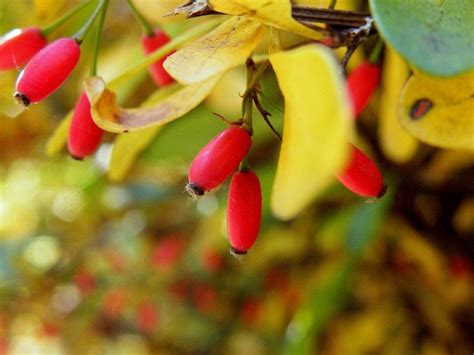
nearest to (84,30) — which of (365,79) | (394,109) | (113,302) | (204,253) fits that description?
(365,79)

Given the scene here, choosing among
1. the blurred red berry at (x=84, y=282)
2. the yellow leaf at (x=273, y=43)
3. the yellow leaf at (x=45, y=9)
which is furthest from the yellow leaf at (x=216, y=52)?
the blurred red berry at (x=84, y=282)

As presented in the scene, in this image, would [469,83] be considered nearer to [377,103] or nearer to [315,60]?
[315,60]

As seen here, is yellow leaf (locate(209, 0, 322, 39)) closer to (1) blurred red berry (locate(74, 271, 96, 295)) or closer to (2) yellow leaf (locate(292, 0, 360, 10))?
(2) yellow leaf (locate(292, 0, 360, 10))

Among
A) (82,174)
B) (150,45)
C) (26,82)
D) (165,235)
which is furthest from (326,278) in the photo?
(26,82)

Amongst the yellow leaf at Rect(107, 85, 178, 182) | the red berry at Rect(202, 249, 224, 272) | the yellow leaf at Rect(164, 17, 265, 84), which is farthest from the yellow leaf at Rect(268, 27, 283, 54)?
the red berry at Rect(202, 249, 224, 272)

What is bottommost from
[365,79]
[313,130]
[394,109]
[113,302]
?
[113,302]

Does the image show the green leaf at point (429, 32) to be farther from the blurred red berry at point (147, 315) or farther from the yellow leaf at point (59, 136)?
the blurred red berry at point (147, 315)

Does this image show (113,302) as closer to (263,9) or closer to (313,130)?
(263,9)
